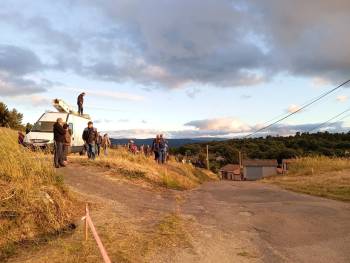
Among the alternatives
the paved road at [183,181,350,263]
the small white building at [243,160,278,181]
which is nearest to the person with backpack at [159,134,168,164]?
the paved road at [183,181,350,263]

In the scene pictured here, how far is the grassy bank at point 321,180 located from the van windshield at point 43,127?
11.6 meters

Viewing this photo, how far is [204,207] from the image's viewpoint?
1296cm

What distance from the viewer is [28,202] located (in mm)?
8195

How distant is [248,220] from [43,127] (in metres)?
13.2

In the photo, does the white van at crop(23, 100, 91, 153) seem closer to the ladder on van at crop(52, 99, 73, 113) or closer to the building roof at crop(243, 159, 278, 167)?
the ladder on van at crop(52, 99, 73, 113)

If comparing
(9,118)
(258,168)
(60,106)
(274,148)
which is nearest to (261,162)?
(258,168)

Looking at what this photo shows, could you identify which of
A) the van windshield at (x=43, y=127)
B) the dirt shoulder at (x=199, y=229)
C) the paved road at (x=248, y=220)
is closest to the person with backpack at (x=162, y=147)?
the van windshield at (x=43, y=127)

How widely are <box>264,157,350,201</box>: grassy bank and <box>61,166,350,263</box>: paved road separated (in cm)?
190

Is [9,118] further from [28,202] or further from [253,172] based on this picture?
[253,172]

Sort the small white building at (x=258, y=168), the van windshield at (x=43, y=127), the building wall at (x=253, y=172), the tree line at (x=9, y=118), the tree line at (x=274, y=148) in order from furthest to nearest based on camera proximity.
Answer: the building wall at (x=253, y=172) → the small white building at (x=258, y=168) → the tree line at (x=274, y=148) → the tree line at (x=9, y=118) → the van windshield at (x=43, y=127)

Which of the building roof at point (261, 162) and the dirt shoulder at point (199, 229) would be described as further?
the building roof at point (261, 162)

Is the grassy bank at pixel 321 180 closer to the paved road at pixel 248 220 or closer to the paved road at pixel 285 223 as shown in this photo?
the paved road at pixel 248 220

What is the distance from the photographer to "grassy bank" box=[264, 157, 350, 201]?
56.0 ft

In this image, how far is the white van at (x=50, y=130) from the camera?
66.0 feet
